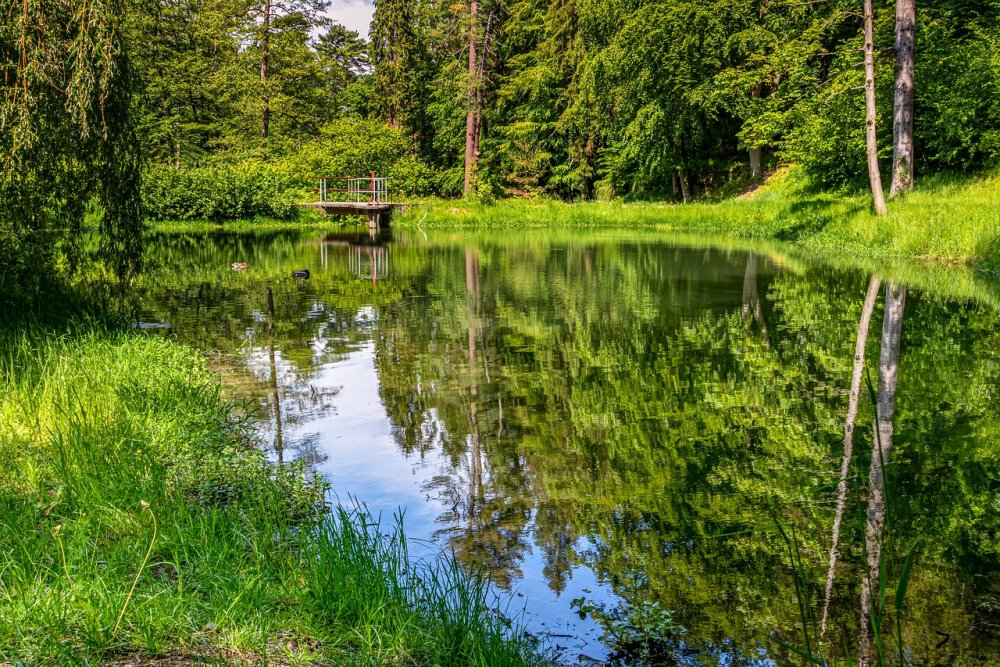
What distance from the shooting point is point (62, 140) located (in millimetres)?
7832

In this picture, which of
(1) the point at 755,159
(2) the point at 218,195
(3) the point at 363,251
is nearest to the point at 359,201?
(2) the point at 218,195

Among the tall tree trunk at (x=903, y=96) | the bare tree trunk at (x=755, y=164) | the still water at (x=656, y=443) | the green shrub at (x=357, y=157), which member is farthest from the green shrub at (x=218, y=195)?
the tall tree trunk at (x=903, y=96)

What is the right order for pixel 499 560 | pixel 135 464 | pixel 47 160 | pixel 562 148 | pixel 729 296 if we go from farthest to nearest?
pixel 562 148 → pixel 729 296 → pixel 47 160 → pixel 135 464 → pixel 499 560

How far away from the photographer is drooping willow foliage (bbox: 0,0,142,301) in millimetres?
7109

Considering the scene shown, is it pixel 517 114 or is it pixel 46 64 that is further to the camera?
pixel 517 114

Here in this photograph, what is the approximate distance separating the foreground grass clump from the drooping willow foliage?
230 cm

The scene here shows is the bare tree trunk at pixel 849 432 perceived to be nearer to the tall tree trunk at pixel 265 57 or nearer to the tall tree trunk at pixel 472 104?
the tall tree trunk at pixel 472 104

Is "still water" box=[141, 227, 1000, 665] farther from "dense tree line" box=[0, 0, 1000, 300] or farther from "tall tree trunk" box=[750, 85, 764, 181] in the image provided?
"tall tree trunk" box=[750, 85, 764, 181]

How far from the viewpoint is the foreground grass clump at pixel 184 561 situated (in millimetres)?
3150

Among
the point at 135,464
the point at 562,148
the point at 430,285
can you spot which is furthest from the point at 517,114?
the point at 135,464

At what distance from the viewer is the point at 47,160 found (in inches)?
311

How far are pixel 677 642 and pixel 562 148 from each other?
46420mm

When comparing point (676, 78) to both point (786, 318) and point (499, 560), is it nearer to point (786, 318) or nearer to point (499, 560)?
point (786, 318)

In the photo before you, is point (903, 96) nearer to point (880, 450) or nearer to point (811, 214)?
point (811, 214)
